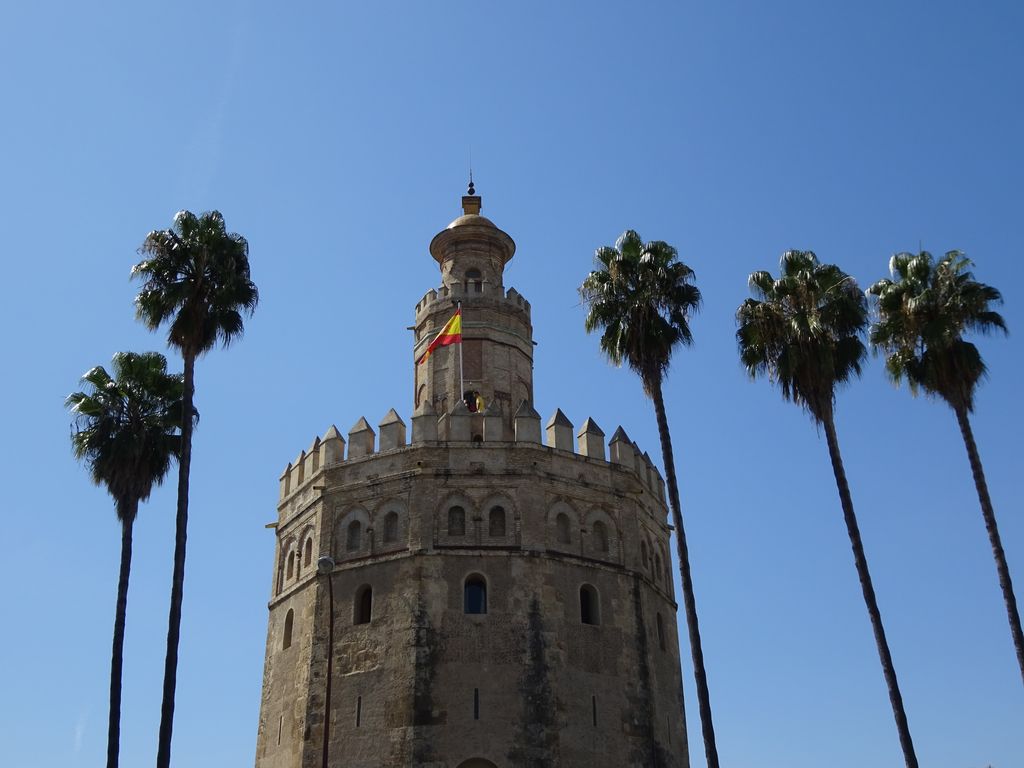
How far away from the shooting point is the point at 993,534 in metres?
23.9

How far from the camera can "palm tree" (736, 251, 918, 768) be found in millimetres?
24422

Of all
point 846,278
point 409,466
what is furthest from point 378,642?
point 846,278

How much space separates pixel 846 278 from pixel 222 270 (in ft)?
49.5

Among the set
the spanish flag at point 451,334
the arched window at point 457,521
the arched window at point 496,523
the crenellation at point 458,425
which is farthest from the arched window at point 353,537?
the spanish flag at point 451,334

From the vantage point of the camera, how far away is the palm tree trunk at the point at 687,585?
2167 cm

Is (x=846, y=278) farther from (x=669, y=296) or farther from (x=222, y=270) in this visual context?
(x=222, y=270)

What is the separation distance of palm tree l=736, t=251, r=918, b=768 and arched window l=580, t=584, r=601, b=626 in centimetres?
751

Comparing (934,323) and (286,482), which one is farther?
(286,482)

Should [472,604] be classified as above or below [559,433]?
below

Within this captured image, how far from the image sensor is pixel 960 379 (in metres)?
25.5

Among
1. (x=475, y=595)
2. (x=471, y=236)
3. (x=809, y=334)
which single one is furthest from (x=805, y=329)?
(x=471, y=236)

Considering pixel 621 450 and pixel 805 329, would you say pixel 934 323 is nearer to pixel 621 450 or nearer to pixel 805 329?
pixel 805 329

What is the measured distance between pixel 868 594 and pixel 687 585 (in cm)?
384

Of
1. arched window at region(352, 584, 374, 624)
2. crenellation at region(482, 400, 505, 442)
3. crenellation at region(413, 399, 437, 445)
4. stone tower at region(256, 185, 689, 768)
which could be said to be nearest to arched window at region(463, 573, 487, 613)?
stone tower at region(256, 185, 689, 768)
